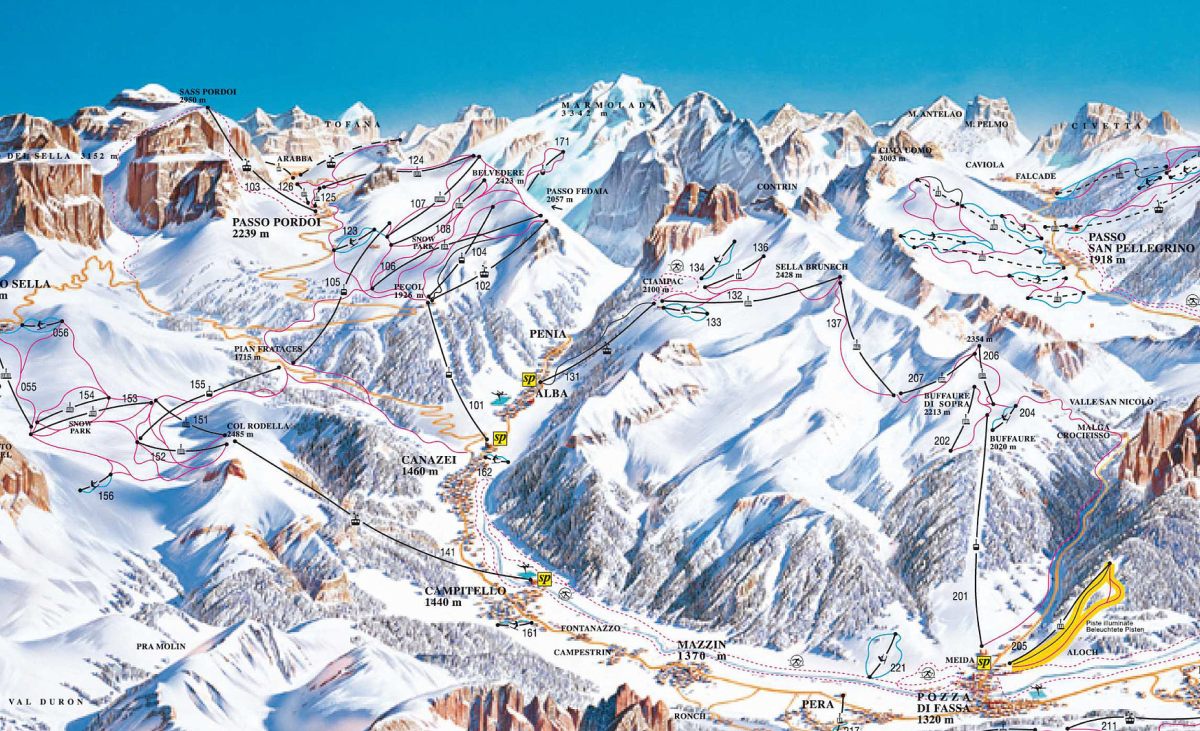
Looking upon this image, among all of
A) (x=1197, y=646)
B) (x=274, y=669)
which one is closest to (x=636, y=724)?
(x=274, y=669)

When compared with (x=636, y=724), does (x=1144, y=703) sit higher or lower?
higher

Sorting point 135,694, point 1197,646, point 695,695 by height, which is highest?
point 1197,646

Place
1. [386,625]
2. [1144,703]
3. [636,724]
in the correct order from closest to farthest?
[636,724] < [1144,703] < [386,625]

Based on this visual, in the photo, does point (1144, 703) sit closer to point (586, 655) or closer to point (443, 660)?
point (586, 655)

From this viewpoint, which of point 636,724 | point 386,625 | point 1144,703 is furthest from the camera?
point 386,625

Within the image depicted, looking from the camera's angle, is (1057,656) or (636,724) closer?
(636,724)

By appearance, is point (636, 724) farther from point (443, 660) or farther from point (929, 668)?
point (929, 668)

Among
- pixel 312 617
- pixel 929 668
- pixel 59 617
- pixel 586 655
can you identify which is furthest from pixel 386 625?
pixel 929 668
